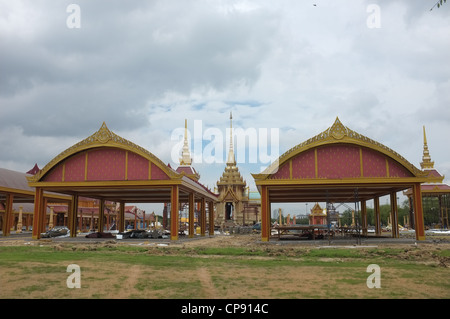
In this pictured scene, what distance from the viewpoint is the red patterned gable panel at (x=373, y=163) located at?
2553 cm

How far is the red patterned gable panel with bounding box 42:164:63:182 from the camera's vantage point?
27859 millimetres

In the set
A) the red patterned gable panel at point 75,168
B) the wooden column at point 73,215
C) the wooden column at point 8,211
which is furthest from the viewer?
the wooden column at point 8,211

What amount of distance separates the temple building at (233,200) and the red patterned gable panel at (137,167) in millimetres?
34464

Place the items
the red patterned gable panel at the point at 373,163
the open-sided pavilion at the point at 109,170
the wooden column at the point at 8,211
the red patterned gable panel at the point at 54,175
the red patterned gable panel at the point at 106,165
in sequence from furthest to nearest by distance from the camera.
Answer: the wooden column at the point at 8,211 < the red patterned gable panel at the point at 54,175 < the red patterned gable panel at the point at 106,165 < the open-sided pavilion at the point at 109,170 < the red patterned gable panel at the point at 373,163

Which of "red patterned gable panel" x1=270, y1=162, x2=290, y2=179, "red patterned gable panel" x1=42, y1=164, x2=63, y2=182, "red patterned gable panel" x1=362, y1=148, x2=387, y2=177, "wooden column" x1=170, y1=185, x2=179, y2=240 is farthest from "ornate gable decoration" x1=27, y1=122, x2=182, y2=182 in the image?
"red patterned gable panel" x1=362, y1=148, x2=387, y2=177

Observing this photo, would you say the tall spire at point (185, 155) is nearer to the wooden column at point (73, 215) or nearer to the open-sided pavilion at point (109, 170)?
the wooden column at point (73, 215)

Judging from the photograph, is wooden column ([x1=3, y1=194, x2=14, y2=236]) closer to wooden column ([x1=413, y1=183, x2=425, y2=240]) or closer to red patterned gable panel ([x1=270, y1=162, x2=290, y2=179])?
red patterned gable panel ([x1=270, y1=162, x2=290, y2=179])

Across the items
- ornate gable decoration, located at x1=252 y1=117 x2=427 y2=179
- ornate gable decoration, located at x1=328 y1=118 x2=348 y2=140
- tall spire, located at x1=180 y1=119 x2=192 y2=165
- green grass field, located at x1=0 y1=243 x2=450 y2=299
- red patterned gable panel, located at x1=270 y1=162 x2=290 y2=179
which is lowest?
green grass field, located at x1=0 y1=243 x2=450 y2=299

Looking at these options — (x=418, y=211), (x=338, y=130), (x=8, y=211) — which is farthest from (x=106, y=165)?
(x=418, y=211)

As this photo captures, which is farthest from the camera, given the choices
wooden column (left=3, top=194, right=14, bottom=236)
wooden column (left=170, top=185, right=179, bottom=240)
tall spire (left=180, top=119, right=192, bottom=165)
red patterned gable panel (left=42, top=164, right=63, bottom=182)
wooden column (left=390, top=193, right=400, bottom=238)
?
tall spire (left=180, top=119, right=192, bottom=165)

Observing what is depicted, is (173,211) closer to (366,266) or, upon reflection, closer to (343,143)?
(343,143)

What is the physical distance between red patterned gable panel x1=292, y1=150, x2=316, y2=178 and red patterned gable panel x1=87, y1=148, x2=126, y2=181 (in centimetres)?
1150

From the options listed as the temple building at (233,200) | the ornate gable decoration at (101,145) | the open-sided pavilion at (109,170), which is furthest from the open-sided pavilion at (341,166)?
the temple building at (233,200)
